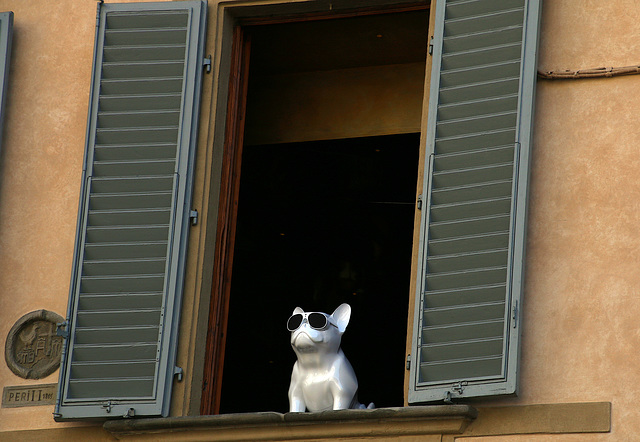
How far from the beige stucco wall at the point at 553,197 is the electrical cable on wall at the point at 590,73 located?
0.03 m

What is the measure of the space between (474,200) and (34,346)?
2.62m

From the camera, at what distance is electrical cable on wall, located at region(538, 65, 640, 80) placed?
8.30 m

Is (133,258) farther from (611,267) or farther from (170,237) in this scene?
(611,267)

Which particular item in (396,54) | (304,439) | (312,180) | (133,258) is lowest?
(304,439)

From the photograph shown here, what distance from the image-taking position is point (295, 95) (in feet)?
37.5

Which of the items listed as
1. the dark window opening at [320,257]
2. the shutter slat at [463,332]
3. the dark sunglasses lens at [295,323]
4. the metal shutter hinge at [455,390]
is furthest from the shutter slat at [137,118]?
the dark window opening at [320,257]

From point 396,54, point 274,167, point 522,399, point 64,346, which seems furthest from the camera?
point 274,167

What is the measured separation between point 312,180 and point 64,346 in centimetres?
405

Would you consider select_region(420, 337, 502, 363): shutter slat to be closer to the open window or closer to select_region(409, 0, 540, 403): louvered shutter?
select_region(409, 0, 540, 403): louvered shutter

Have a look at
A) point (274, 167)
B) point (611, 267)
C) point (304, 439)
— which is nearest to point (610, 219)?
point (611, 267)

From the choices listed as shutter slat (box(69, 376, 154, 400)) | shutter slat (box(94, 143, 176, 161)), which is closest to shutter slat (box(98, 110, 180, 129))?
shutter slat (box(94, 143, 176, 161))

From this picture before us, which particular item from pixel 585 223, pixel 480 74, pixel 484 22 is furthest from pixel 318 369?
pixel 484 22

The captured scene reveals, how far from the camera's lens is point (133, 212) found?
876 cm

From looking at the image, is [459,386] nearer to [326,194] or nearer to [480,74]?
[480,74]
